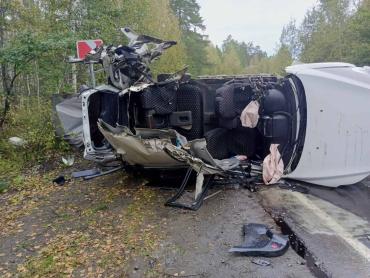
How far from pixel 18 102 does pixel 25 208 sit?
18.7ft

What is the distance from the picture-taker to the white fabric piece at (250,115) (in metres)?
4.70

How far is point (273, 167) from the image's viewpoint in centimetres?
477

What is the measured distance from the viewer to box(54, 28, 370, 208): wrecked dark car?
4398 mm

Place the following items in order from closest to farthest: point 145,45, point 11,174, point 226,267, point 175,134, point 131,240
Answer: point 226,267 → point 131,240 → point 175,134 → point 145,45 → point 11,174

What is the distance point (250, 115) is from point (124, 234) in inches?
84.0

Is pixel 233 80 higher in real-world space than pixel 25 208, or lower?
higher

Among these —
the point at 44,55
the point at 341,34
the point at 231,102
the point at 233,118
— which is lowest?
the point at 233,118

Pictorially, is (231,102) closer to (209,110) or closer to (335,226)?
(209,110)

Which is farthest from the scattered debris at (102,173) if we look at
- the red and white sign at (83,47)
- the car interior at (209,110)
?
the red and white sign at (83,47)

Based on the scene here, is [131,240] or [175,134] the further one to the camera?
[175,134]

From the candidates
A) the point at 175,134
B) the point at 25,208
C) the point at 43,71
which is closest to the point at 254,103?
the point at 175,134

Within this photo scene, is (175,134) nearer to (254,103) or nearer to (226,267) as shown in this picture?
(254,103)

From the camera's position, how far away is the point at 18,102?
9445mm

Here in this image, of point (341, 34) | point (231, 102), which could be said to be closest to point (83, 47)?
point (231, 102)
